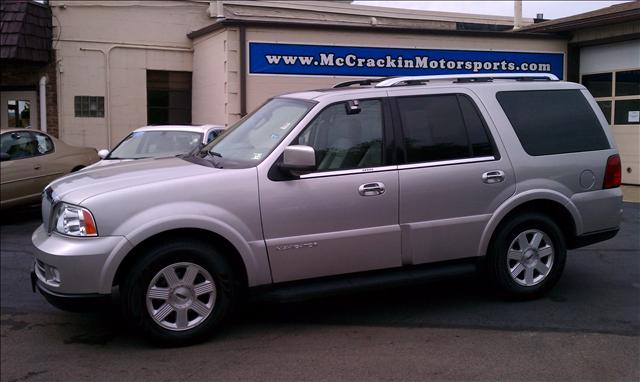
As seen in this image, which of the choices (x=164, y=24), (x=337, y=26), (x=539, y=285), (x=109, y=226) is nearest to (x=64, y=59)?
(x=164, y=24)

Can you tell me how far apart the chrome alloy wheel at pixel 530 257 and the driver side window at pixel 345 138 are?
4.93ft

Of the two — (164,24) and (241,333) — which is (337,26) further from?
(241,333)

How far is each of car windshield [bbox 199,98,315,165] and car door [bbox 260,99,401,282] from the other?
0.66 feet

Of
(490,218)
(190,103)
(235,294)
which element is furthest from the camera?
(190,103)

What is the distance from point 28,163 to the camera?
10.4 m

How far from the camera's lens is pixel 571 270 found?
7.08 metres

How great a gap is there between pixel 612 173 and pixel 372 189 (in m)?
2.46

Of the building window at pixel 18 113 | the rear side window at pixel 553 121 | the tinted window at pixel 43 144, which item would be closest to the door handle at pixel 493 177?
the rear side window at pixel 553 121

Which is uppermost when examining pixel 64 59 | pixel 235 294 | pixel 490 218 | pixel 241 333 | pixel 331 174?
pixel 64 59

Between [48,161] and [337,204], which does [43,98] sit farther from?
[337,204]

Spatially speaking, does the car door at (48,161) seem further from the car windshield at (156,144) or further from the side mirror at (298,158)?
the side mirror at (298,158)

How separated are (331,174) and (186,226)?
1.17 metres

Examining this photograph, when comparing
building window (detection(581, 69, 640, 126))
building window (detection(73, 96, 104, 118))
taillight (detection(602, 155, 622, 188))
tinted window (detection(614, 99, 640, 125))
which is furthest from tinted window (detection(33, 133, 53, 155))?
tinted window (detection(614, 99, 640, 125))

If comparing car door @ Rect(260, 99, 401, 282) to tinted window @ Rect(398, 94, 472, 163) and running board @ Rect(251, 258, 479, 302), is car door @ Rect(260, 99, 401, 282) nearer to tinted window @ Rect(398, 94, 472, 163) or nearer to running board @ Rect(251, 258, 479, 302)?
running board @ Rect(251, 258, 479, 302)
